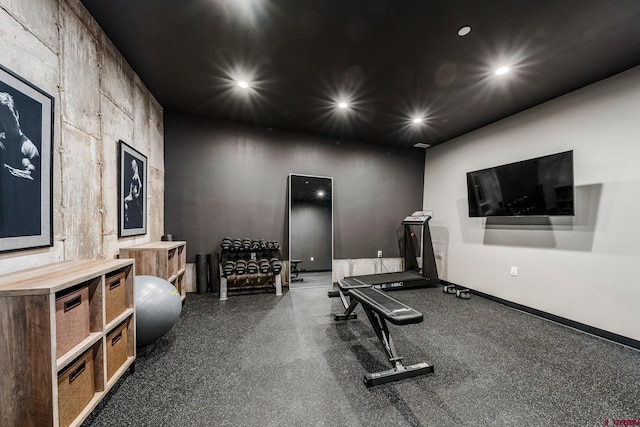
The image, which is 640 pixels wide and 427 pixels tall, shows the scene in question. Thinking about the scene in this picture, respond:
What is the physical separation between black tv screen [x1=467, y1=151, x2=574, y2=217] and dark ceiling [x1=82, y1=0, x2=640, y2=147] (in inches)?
36.2

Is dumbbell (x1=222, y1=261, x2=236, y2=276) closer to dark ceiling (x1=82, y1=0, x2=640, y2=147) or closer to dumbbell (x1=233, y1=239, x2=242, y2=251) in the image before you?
dumbbell (x1=233, y1=239, x2=242, y2=251)

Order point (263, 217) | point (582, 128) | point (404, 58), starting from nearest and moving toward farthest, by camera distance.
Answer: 1. point (404, 58)
2. point (582, 128)
3. point (263, 217)

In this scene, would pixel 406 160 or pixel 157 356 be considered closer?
pixel 157 356

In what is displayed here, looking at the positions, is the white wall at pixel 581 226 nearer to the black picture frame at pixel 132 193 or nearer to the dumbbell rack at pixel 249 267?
the dumbbell rack at pixel 249 267

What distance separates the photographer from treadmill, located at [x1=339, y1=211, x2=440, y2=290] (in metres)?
4.21

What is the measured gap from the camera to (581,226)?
2898 mm

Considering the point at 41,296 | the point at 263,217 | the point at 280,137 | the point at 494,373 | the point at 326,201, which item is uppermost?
the point at 280,137

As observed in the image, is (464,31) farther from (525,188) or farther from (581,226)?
(581,226)

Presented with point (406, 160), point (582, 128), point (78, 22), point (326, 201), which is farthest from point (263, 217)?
point (582, 128)

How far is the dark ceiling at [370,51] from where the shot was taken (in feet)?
6.38

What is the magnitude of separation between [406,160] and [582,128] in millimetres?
2774

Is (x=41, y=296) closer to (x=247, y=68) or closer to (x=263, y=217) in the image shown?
(x=247, y=68)

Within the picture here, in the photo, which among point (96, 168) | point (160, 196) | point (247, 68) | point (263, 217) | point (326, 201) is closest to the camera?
point (96, 168)

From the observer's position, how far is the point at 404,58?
2.53 metres
